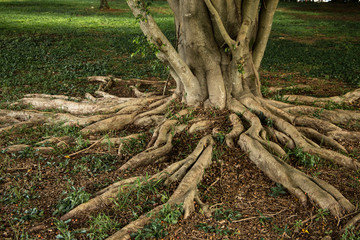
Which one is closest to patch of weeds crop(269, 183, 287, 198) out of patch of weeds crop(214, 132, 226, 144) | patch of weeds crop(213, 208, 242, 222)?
patch of weeds crop(213, 208, 242, 222)

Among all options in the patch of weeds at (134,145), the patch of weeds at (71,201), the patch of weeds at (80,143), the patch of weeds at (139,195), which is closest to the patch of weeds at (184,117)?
the patch of weeds at (134,145)

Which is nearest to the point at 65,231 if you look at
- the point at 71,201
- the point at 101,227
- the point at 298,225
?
the point at 101,227

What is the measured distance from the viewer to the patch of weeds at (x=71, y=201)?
3.69m

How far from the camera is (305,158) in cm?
459

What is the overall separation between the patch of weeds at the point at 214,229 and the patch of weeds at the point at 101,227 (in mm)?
993

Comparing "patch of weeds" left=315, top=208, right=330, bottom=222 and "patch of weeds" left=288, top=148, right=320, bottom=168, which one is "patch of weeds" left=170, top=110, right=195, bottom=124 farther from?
→ "patch of weeds" left=315, top=208, right=330, bottom=222

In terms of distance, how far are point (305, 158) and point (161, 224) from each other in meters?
2.62

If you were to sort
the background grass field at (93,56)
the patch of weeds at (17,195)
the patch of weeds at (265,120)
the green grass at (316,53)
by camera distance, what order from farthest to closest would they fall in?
the green grass at (316,53), the background grass field at (93,56), the patch of weeds at (265,120), the patch of weeds at (17,195)

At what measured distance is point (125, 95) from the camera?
834 cm

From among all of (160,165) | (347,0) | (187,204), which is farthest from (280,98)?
(347,0)

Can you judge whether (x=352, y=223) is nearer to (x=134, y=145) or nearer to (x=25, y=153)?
(x=134, y=145)

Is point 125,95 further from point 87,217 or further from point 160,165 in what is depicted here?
point 87,217

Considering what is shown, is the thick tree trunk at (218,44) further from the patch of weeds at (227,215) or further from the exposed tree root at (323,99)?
the patch of weeds at (227,215)

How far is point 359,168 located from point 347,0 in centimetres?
4042
